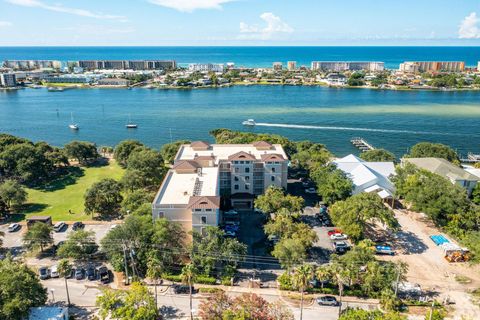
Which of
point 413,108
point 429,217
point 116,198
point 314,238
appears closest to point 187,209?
point 314,238

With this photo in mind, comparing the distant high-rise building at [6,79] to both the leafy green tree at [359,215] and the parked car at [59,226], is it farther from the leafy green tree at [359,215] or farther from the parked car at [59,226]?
the leafy green tree at [359,215]

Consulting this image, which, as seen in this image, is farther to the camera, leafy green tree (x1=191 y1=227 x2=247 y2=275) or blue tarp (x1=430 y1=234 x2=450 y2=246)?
blue tarp (x1=430 y1=234 x2=450 y2=246)

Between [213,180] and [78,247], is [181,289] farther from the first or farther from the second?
[213,180]

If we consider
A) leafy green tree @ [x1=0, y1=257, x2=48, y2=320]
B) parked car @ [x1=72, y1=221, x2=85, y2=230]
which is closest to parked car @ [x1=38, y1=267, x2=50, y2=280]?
leafy green tree @ [x1=0, y1=257, x2=48, y2=320]

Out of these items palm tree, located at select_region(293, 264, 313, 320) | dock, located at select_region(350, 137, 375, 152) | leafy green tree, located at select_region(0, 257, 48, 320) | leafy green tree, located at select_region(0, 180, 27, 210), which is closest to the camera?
leafy green tree, located at select_region(0, 257, 48, 320)

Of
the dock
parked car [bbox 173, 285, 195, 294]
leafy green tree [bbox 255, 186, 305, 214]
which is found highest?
leafy green tree [bbox 255, 186, 305, 214]

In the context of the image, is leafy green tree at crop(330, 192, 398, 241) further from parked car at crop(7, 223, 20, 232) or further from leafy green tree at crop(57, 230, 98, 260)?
parked car at crop(7, 223, 20, 232)

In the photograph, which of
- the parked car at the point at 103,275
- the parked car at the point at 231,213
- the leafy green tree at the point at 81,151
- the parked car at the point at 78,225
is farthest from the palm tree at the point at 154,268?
the leafy green tree at the point at 81,151

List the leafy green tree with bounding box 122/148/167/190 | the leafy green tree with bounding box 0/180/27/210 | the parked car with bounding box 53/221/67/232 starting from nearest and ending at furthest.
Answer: the parked car with bounding box 53/221/67/232
the leafy green tree with bounding box 0/180/27/210
the leafy green tree with bounding box 122/148/167/190
